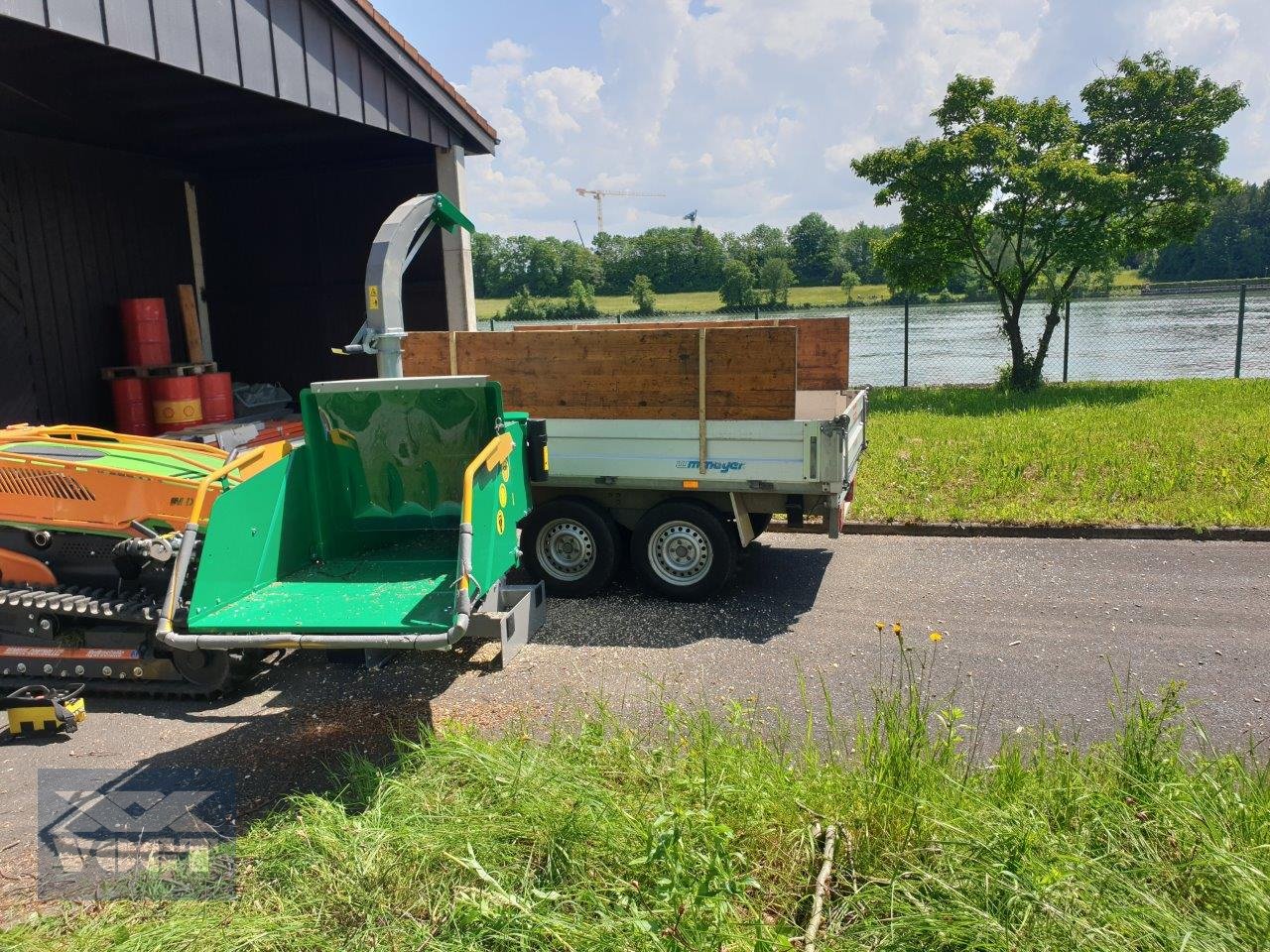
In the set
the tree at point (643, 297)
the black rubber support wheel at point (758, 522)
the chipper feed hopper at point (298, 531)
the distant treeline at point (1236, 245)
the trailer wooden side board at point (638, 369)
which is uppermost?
the distant treeline at point (1236, 245)

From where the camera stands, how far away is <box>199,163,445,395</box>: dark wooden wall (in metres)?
13.2

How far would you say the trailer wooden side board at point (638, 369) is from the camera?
704cm

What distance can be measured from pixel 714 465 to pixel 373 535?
2618mm

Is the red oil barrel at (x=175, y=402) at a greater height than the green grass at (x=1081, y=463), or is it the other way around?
the red oil barrel at (x=175, y=402)

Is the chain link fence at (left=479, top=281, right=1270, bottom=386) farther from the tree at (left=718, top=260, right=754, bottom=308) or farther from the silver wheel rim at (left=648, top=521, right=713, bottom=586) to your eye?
the silver wheel rim at (left=648, top=521, right=713, bottom=586)

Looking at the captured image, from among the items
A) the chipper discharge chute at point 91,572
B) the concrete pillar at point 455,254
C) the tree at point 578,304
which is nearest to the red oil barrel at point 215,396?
the concrete pillar at point 455,254

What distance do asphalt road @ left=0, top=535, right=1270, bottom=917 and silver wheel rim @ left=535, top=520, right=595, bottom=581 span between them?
0.90 feet

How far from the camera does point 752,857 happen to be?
12.0 ft

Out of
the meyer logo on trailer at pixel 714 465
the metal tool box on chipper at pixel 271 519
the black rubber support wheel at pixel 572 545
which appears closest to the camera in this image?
the metal tool box on chipper at pixel 271 519

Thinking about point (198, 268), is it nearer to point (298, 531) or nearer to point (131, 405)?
point (131, 405)

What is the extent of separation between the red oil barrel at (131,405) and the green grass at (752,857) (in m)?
8.66

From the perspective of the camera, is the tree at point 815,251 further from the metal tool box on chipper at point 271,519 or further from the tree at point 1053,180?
the metal tool box on chipper at point 271,519

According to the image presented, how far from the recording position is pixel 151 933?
11.0 feet

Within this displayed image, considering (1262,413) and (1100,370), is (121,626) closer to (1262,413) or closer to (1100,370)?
(1262,413)
